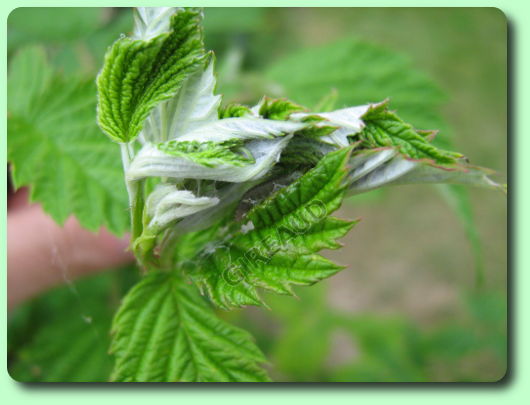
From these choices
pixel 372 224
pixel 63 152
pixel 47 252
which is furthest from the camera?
pixel 372 224

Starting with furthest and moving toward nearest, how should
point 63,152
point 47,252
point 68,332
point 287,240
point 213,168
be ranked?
point 68,332 < point 47,252 < point 63,152 < point 287,240 < point 213,168

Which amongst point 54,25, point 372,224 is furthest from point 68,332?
point 372,224

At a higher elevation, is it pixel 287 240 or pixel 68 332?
pixel 287 240

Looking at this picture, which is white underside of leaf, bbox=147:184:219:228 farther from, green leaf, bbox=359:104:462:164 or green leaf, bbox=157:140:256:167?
green leaf, bbox=359:104:462:164

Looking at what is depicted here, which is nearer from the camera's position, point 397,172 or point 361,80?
point 397,172

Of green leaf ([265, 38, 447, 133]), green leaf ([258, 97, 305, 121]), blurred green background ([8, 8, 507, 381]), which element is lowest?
blurred green background ([8, 8, 507, 381])

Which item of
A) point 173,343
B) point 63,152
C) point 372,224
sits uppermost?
point 63,152

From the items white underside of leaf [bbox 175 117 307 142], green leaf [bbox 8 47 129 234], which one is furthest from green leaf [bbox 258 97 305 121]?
green leaf [bbox 8 47 129 234]

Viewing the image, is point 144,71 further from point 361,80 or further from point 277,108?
point 361,80
